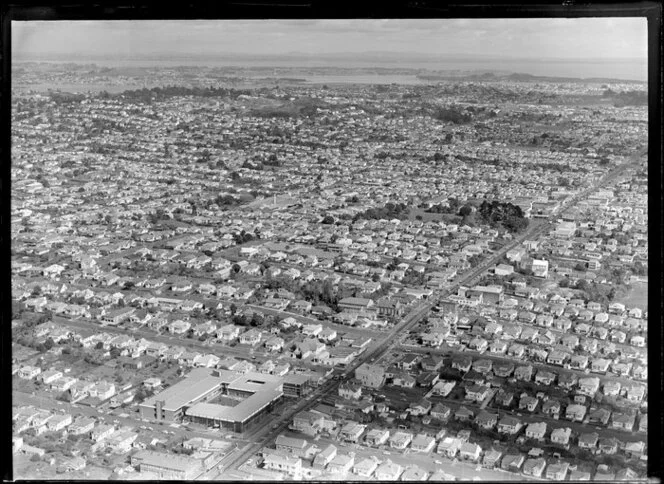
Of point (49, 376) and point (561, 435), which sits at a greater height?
point (49, 376)

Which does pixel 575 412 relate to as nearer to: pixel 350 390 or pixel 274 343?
pixel 350 390

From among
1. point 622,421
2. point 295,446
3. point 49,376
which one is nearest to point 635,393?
point 622,421

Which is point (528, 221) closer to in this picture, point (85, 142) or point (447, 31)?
point (447, 31)

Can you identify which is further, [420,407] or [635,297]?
[420,407]

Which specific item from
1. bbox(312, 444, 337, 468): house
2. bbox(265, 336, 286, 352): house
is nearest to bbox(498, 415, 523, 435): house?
bbox(312, 444, 337, 468): house

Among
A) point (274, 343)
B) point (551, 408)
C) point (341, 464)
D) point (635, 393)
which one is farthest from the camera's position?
point (274, 343)

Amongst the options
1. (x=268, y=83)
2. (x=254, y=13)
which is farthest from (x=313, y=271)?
(x=254, y=13)
